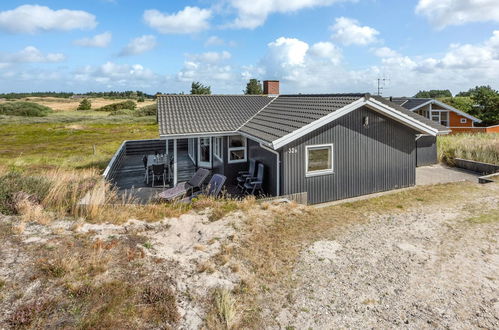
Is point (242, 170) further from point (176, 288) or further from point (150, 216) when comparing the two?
point (176, 288)

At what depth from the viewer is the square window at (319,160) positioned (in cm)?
1055

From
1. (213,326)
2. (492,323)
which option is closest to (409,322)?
(492,323)

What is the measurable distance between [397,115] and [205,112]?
25.9 feet

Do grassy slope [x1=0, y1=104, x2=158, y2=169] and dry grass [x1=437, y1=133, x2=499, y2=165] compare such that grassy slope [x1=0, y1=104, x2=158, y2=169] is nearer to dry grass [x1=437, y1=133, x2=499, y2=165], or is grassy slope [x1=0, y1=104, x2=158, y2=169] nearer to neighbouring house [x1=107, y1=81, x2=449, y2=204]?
neighbouring house [x1=107, y1=81, x2=449, y2=204]

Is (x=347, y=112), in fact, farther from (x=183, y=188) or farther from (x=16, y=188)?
(x=16, y=188)

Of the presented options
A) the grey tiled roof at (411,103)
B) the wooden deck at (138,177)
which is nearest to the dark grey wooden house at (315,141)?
the wooden deck at (138,177)

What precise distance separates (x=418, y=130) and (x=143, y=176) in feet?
38.9

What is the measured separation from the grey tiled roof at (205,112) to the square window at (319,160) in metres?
3.55

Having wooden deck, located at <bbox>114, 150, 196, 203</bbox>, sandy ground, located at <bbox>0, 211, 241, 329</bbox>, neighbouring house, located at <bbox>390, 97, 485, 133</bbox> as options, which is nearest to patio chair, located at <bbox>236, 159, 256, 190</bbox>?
wooden deck, located at <bbox>114, 150, 196, 203</bbox>

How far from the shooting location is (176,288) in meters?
5.39

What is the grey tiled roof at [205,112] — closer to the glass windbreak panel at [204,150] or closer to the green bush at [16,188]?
the glass windbreak panel at [204,150]

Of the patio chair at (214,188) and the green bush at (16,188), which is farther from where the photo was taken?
the patio chair at (214,188)

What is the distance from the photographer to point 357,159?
1131cm

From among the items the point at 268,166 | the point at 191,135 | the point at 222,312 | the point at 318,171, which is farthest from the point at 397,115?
the point at 222,312
